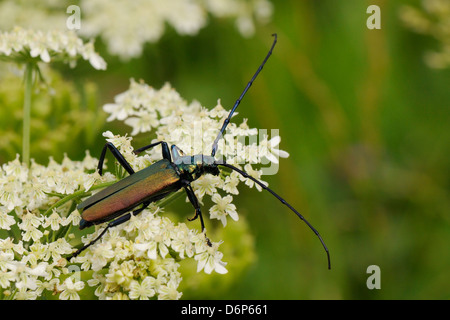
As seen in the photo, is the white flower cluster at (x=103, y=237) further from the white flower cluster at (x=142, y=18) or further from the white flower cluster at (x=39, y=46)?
the white flower cluster at (x=142, y=18)

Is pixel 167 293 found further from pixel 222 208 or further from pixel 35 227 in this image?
pixel 35 227

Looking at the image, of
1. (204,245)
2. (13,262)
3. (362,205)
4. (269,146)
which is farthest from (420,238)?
(13,262)

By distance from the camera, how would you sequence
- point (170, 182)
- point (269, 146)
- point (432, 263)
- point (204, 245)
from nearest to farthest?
point (204, 245)
point (170, 182)
point (269, 146)
point (432, 263)

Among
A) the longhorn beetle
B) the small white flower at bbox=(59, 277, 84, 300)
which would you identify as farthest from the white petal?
the small white flower at bbox=(59, 277, 84, 300)

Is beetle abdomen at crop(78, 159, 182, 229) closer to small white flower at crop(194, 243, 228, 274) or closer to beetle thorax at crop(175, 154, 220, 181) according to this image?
beetle thorax at crop(175, 154, 220, 181)

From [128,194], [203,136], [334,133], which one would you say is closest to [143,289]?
[128,194]
